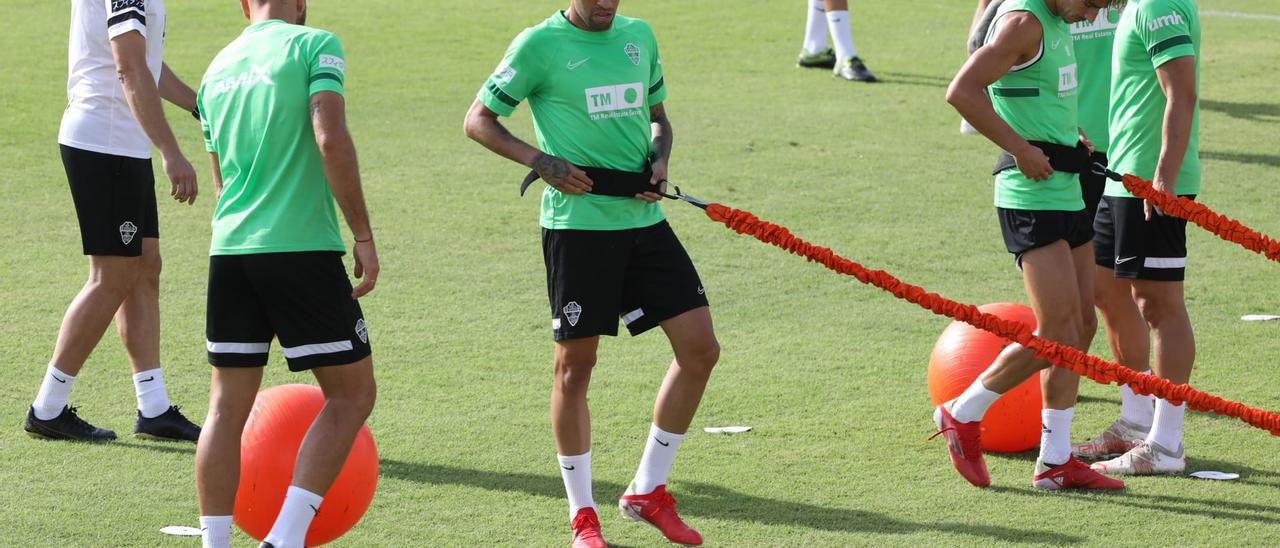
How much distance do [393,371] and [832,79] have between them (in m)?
8.38

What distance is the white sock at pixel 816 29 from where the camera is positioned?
14875mm

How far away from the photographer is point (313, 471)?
15.3ft

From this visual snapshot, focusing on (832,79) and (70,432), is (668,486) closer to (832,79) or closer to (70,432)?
(70,432)

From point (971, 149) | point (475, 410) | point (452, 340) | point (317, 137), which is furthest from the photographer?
point (971, 149)

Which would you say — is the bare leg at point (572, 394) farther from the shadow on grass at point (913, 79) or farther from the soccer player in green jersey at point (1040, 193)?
the shadow on grass at point (913, 79)

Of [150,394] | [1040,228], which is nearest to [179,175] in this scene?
[150,394]

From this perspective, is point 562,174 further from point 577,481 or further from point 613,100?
point 577,481

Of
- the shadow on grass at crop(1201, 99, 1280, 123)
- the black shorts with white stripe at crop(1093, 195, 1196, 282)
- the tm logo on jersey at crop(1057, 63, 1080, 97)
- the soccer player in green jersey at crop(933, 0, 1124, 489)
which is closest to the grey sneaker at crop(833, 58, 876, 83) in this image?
the shadow on grass at crop(1201, 99, 1280, 123)

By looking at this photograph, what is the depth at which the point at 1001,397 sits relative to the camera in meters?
6.02

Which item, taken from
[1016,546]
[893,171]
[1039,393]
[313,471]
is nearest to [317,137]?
[313,471]

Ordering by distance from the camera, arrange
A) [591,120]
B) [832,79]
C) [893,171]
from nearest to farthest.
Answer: [591,120]
[893,171]
[832,79]

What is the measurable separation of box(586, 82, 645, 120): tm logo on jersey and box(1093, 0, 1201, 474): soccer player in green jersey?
1.98 metres

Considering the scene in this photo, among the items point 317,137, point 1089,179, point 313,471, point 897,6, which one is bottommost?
point 897,6

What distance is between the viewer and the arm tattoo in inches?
195
